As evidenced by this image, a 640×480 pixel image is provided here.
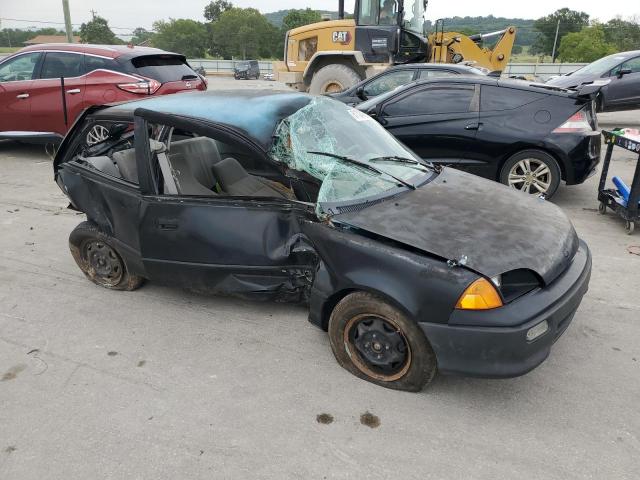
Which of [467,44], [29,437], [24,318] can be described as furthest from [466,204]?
[467,44]

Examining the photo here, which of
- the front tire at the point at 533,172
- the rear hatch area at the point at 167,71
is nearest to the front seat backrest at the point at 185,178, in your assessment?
the front tire at the point at 533,172

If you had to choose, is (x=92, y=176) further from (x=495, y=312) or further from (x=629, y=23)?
(x=629, y=23)

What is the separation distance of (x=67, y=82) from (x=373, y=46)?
22.3 feet

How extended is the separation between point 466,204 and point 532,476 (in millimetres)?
1500

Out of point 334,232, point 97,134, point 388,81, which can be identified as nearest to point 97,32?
point 388,81

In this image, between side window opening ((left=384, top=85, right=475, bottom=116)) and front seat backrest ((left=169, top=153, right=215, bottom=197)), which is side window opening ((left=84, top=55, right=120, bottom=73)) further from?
front seat backrest ((left=169, top=153, right=215, bottom=197))

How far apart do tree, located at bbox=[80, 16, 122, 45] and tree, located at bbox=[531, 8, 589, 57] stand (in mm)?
59101

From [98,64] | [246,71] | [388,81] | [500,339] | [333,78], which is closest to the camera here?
[500,339]

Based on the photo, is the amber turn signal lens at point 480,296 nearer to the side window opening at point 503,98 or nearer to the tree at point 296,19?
the side window opening at point 503,98

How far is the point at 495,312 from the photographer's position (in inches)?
95.7

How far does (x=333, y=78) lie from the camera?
12.4 meters

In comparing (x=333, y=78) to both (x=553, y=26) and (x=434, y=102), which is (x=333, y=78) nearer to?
(x=434, y=102)

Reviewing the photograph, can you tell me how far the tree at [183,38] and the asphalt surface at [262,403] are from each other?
86.4 m

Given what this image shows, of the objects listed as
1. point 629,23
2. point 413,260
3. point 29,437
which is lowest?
point 29,437
